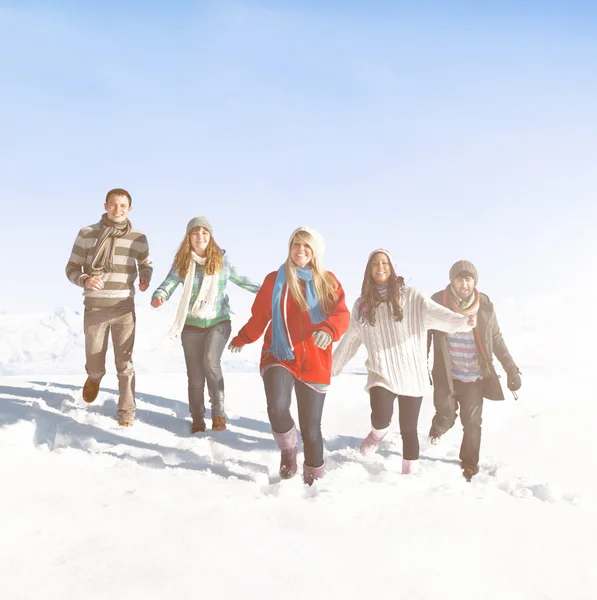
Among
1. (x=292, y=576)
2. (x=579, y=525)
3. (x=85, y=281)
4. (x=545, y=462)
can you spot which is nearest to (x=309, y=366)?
(x=292, y=576)

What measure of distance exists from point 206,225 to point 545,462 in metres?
4.74

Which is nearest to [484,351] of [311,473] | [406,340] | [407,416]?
[406,340]

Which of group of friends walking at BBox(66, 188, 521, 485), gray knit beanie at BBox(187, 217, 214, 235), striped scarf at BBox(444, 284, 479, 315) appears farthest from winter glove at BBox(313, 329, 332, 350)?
gray knit beanie at BBox(187, 217, 214, 235)

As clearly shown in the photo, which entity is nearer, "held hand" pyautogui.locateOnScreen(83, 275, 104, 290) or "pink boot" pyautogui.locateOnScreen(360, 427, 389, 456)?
"pink boot" pyautogui.locateOnScreen(360, 427, 389, 456)

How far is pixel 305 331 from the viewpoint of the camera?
446 cm

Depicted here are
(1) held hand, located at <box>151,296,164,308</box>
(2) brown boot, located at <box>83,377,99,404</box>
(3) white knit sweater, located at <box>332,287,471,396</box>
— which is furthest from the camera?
(2) brown boot, located at <box>83,377,99,404</box>

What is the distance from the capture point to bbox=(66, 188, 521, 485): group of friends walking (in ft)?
14.6

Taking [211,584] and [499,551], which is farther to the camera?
[499,551]

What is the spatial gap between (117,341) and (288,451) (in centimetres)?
246

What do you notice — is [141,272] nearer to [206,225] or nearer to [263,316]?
[206,225]

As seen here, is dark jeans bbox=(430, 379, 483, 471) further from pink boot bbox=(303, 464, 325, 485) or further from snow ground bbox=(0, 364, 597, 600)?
pink boot bbox=(303, 464, 325, 485)

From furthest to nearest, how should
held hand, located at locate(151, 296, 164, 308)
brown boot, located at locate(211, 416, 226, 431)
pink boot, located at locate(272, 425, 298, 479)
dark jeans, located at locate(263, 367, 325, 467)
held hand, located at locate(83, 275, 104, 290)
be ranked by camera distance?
1. brown boot, located at locate(211, 416, 226, 431)
2. held hand, located at locate(83, 275, 104, 290)
3. held hand, located at locate(151, 296, 164, 308)
4. pink boot, located at locate(272, 425, 298, 479)
5. dark jeans, located at locate(263, 367, 325, 467)

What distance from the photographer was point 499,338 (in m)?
5.78

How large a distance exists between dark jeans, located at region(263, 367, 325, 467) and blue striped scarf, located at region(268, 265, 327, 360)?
16cm
